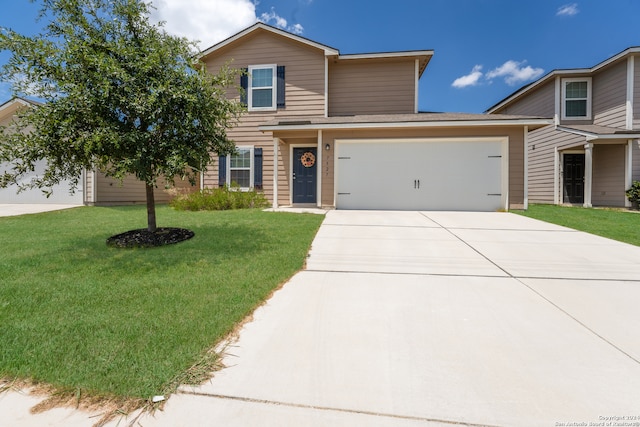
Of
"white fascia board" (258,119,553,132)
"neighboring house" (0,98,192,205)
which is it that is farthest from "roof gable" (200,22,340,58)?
"neighboring house" (0,98,192,205)

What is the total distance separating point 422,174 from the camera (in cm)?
852

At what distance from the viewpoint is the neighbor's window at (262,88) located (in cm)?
1009

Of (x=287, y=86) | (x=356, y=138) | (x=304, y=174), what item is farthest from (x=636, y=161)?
(x=287, y=86)

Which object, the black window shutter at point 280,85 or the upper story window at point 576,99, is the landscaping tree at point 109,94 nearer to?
the black window shutter at point 280,85

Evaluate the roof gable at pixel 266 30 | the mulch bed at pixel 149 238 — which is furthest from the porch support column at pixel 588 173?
the mulch bed at pixel 149 238

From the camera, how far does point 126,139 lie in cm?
379

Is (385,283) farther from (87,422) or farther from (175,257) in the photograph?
(175,257)

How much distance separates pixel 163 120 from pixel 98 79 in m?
0.85

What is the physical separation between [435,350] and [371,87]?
405 inches

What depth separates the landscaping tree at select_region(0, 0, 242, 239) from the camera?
3680 mm

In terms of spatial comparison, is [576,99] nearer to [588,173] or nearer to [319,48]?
[588,173]

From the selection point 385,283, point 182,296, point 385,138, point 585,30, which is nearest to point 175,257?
point 182,296

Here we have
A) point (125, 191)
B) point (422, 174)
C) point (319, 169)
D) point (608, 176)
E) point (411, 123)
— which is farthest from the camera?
point (125, 191)

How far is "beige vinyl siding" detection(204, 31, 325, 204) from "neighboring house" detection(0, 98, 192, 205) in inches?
149
